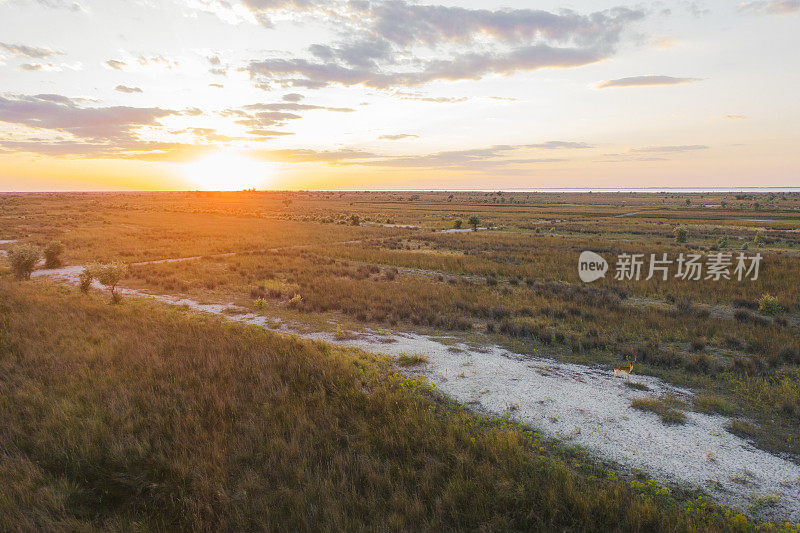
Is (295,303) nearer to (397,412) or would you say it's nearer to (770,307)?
(397,412)

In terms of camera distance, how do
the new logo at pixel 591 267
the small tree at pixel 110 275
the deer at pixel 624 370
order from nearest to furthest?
the deer at pixel 624 370
the small tree at pixel 110 275
the new logo at pixel 591 267

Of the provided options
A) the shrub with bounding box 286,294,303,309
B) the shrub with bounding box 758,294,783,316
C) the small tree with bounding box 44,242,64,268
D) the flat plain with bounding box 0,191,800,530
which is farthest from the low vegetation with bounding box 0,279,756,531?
the small tree with bounding box 44,242,64,268

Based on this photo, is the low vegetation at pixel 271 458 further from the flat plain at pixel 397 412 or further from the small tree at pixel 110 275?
the small tree at pixel 110 275

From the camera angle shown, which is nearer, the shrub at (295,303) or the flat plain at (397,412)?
the flat plain at (397,412)

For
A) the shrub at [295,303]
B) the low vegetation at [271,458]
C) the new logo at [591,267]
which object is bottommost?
the shrub at [295,303]

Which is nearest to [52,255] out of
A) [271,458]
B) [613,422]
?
[271,458]

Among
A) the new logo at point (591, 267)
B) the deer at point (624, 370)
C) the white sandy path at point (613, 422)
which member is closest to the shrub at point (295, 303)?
the white sandy path at point (613, 422)

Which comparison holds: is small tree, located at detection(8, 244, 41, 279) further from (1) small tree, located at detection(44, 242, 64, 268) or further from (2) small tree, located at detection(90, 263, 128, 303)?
(2) small tree, located at detection(90, 263, 128, 303)
